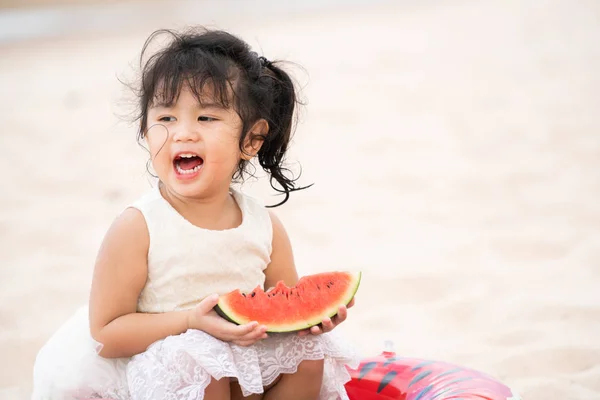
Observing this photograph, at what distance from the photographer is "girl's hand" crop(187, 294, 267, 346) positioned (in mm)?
2434

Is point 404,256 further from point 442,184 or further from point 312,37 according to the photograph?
point 312,37

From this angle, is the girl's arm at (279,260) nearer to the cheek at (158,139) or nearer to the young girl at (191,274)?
the young girl at (191,274)

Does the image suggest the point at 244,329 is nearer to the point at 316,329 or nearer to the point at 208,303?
the point at 208,303

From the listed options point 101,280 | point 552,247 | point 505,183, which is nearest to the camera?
point 101,280

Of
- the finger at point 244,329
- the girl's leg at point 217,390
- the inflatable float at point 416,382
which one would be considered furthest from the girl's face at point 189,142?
the inflatable float at point 416,382

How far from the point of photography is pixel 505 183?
622 centimetres

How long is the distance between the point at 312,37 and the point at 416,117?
9.73 ft

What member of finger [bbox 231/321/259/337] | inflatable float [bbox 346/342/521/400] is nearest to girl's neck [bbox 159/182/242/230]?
finger [bbox 231/321/259/337]

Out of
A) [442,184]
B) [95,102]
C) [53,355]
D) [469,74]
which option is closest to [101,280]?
[53,355]

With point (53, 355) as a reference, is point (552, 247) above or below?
below

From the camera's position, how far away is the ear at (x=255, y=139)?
2.80m

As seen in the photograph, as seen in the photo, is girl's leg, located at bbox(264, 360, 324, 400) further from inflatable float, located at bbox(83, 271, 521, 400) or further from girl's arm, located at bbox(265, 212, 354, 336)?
girl's arm, located at bbox(265, 212, 354, 336)

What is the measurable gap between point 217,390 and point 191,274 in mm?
375

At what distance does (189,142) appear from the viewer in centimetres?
261
